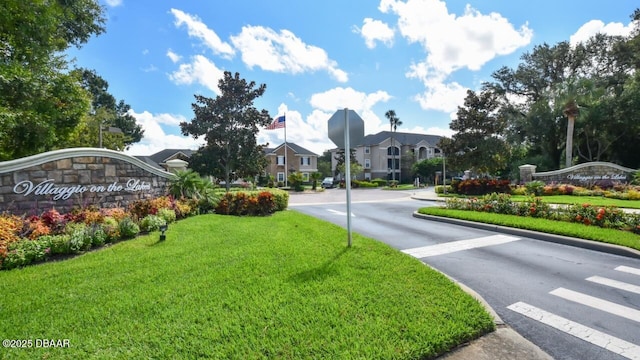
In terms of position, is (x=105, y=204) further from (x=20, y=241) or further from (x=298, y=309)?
(x=298, y=309)

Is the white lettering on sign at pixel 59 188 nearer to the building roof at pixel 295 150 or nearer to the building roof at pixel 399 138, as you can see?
the building roof at pixel 295 150

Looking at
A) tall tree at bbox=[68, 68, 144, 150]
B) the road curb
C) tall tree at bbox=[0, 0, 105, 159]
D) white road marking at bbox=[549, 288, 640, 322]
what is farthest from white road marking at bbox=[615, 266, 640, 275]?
Result: tall tree at bbox=[68, 68, 144, 150]

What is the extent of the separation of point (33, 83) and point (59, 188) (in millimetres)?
3989

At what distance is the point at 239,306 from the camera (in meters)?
3.51

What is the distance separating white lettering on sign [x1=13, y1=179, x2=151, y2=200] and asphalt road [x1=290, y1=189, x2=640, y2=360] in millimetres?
8175

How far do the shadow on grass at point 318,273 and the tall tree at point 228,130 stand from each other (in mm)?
19947

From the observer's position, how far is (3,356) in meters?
2.70

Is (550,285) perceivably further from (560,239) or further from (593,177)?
(593,177)

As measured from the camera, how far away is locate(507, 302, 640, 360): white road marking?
9.74 feet

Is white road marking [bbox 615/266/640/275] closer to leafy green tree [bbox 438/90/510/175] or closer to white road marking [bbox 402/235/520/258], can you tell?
white road marking [bbox 402/235/520/258]

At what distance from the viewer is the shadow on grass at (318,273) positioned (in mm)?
4375

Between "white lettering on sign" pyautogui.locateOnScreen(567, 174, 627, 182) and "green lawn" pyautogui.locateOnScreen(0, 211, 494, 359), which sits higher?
"white lettering on sign" pyautogui.locateOnScreen(567, 174, 627, 182)

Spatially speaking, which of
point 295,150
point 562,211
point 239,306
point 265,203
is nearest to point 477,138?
point 562,211

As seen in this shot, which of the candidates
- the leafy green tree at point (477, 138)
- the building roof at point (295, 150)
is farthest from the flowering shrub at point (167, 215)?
the building roof at point (295, 150)
